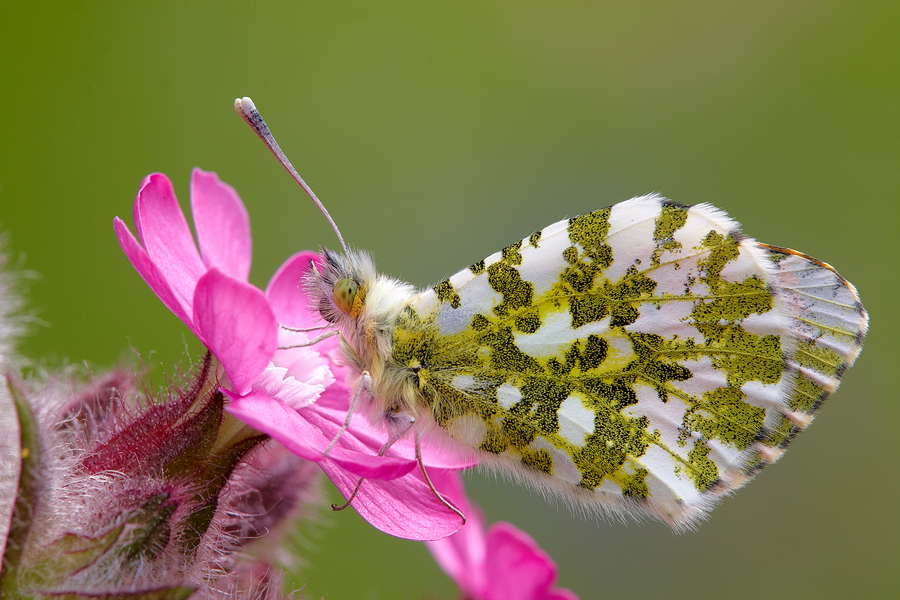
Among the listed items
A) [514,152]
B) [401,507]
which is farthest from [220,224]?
[514,152]

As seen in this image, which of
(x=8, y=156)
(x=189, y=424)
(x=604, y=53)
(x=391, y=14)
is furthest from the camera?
(x=604, y=53)

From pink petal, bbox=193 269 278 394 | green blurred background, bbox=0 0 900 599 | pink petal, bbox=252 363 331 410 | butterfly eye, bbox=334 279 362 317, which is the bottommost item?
green blurred background, bbox=0 0 900 599

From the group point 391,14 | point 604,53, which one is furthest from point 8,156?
point 604,53

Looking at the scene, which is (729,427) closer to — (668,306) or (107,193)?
(668,306)

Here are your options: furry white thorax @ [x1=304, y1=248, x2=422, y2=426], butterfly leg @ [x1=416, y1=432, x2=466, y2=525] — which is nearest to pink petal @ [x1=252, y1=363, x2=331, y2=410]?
furry white thorax @ [x1=304, y1=248, x2=422, y2=426]

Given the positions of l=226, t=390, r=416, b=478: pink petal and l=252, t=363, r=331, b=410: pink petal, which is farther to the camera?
l=252, t=363, r=331, b=410: pink petal

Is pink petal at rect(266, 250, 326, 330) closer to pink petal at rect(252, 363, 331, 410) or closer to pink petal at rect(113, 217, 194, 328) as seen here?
pink petal at rect(252, 363, 331, 410)
